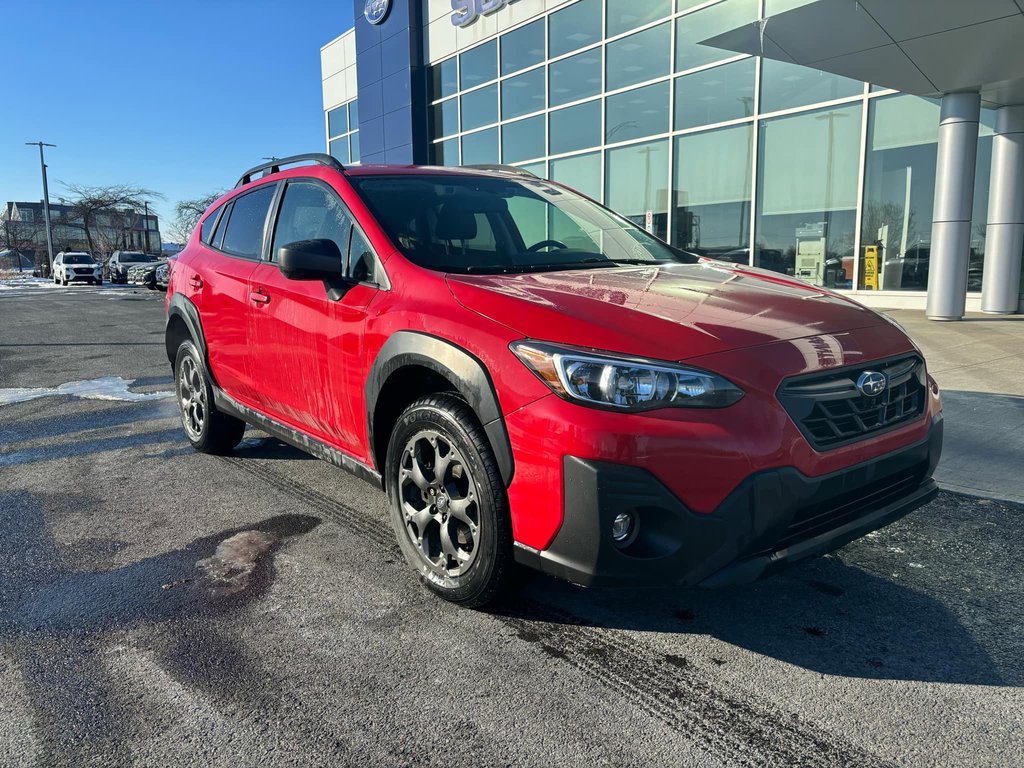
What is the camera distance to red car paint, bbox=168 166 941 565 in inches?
89.4

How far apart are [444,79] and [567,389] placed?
22.4 meters

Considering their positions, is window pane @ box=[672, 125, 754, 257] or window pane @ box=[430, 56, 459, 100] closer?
window pane @ box=[672, 125, 754, 257]

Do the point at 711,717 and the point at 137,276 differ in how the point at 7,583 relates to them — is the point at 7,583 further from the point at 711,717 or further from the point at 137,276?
the point at 137,276

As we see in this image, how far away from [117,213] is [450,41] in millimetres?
42459

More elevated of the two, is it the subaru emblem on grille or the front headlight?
the front headlight

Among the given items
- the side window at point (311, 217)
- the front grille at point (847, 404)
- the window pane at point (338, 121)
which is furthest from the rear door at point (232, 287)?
the window pane at point (338, 121)

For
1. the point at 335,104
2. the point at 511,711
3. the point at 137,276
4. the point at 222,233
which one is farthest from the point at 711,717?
the point at 137,276

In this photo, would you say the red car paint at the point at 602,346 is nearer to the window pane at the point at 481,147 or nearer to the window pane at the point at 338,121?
the window pane at the point at 481,147

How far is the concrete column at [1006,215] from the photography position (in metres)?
11.6

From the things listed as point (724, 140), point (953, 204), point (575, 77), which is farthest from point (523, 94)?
point (953, 204)

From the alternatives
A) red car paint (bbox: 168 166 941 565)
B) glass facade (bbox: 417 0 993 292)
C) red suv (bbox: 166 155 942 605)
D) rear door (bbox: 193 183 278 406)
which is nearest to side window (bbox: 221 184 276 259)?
rear door (bbox: 193 183 278 406)

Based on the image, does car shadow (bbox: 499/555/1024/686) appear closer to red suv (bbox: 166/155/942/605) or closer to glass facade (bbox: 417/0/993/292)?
red suv (bbox: 166/155/942/605)

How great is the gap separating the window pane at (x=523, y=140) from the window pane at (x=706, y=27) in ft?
15.2

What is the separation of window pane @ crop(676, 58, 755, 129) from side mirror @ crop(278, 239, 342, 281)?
517 inches
